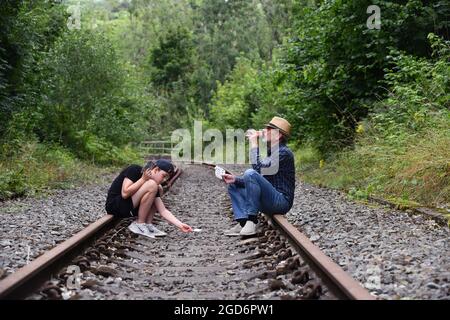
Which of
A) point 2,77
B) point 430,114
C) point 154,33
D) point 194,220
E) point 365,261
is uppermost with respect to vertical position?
point 154,33

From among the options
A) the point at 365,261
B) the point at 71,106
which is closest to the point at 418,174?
the point at 365,261

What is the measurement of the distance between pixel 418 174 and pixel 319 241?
2.85 meters

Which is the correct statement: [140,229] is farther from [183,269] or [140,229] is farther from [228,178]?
[183,269]

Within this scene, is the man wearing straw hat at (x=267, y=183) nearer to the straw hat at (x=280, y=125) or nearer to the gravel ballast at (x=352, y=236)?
the straw hat at (x=280, y=125)

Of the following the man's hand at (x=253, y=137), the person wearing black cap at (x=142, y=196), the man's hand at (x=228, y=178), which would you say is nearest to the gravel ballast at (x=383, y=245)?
the man's hand at (x=228, y=178)

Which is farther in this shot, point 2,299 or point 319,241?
point 319,241

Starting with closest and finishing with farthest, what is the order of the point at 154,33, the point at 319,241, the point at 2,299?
the point at 2,299, the point at 319,241, the point at 154,33

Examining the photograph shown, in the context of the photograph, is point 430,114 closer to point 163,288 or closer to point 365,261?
point 365,261

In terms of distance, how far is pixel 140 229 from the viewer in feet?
21.2

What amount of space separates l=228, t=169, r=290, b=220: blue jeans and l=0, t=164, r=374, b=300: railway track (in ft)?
0.53

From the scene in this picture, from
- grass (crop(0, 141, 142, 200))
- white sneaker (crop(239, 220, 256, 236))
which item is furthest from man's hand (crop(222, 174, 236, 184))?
grass (crop(0, 141, 142, 200))

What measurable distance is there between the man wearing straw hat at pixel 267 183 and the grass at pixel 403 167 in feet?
5.58

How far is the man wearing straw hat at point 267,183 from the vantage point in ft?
20.7

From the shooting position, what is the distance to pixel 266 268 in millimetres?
4652
